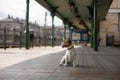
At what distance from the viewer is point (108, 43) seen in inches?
2122

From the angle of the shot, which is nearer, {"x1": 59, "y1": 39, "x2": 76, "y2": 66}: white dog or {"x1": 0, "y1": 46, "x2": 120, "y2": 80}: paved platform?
{"x1": 0, "y1": 46, "x2": 120, "y2": 80}: paved platform

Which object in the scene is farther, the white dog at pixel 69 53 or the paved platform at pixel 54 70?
the white dog at pixel 69 53

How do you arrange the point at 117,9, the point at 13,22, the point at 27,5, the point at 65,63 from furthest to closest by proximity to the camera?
the point at 13,22 → the point at 117,9 → the point at 27,5 → the point at 65,63

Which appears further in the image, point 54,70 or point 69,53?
point 69,53

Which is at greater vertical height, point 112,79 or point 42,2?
point 42,2

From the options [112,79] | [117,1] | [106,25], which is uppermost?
[117,1]

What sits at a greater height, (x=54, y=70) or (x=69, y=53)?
(x=69, y=53)

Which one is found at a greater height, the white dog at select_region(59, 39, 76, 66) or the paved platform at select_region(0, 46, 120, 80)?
the white dog at select_region(59, 39, 76, 66)

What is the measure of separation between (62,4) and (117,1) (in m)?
14.8

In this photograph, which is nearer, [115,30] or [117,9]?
[117,9]

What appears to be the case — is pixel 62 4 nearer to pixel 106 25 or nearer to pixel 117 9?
pixel 117 9

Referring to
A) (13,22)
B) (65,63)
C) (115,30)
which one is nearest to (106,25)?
(115,30)

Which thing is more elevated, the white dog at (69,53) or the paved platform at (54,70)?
the white dog at (69,53)

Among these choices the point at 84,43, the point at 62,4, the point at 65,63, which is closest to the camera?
the point at 65,63
